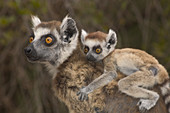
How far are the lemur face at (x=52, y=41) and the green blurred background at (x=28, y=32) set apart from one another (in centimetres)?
141

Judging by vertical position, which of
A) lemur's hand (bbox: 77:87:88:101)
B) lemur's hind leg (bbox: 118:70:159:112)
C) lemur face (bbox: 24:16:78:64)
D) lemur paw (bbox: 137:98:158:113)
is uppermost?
lemur face (bbox: 24:16:78:64)

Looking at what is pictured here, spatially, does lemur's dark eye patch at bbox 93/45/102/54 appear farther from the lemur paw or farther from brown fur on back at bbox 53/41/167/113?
the lemur paw

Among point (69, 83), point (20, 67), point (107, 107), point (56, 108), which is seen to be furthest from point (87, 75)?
point (20, 67)

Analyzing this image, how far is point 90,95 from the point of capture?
294cm

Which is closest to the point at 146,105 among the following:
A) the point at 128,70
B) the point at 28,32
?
the point at 128,70

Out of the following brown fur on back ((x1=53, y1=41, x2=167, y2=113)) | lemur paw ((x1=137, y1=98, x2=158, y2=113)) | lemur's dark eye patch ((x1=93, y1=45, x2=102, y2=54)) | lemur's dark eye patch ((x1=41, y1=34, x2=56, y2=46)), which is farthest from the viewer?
lemur's dark eye patch ((x1=93, y1=45, x2=102, y2=54))

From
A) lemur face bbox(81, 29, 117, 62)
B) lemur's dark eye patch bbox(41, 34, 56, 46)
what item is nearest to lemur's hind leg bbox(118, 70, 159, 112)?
lemur face bbox(81, 29, 117, 62)

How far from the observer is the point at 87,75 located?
307 cm

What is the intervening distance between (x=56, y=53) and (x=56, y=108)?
2473 millimetres

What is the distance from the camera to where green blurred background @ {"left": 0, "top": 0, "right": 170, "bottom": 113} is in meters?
5.11

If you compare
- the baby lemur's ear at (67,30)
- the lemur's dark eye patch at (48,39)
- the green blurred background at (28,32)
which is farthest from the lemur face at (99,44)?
the green blurred background at (28,32)

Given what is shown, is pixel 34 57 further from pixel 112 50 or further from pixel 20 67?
pixel 20 67

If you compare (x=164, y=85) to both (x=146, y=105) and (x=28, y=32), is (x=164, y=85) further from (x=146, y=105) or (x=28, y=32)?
(x=28, y=32)

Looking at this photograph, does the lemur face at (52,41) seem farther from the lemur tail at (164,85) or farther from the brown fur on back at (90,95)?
the lemur tail at (164,85)
